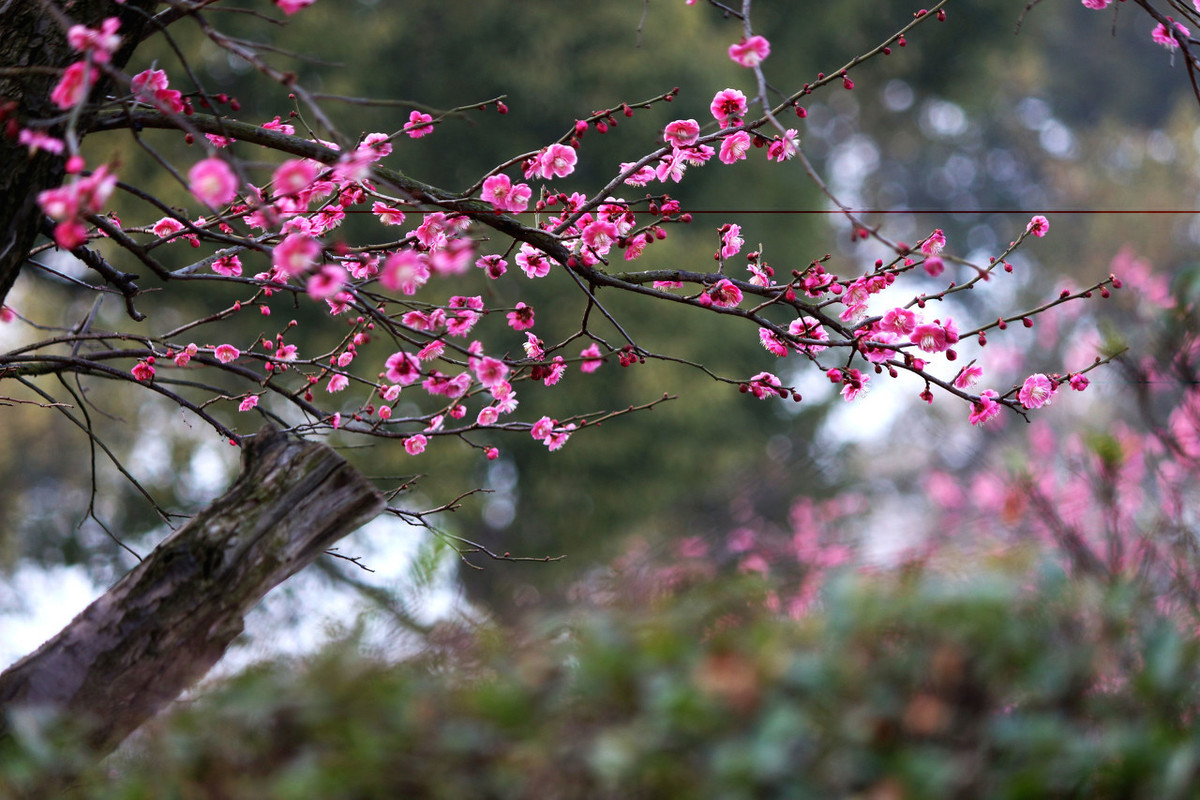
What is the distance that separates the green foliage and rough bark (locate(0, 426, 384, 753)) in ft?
0.43

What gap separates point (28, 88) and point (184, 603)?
112 cm

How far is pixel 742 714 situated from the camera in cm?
155

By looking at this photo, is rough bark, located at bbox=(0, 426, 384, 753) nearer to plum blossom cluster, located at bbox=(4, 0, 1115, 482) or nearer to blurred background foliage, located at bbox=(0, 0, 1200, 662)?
plum blossom cluster, located at bbox=(4, 0, 1115, 482)

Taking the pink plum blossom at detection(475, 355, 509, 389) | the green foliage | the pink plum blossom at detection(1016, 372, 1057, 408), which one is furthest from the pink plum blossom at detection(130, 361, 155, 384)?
the pink plum blossom at detection(1016, 372, 1057, 408)

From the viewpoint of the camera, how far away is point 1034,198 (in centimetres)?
1961

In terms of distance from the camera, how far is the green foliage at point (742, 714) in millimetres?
1483

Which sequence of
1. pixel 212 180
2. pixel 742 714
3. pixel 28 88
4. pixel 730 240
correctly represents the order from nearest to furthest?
pixel 742 714 → pixel 212 180 → pixel 28 88 → pixel 730 240

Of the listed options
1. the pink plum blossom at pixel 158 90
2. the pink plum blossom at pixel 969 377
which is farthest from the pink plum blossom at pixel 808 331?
the pink plum blossom at pixel 158 90

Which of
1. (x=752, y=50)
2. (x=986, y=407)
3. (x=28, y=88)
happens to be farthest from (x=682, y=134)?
(x=28, y=88)

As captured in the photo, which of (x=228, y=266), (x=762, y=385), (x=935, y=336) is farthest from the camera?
(x=228, y=266)

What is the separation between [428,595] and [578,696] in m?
0.78

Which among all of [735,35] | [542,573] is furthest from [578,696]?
[735,35]

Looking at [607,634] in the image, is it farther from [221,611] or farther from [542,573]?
[542,573]

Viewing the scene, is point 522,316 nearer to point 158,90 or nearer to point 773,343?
point 773,343
